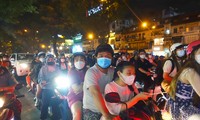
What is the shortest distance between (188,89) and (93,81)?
1.27 m

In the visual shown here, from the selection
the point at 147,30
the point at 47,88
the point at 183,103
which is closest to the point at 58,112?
the point at 47,88

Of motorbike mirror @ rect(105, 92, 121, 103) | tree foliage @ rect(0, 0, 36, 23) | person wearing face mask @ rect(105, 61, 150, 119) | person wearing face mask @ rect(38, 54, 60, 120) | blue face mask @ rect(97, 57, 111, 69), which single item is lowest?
person wearing face mask @ rect(38, 54, 60, 120)

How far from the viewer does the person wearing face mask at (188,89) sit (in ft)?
9.62

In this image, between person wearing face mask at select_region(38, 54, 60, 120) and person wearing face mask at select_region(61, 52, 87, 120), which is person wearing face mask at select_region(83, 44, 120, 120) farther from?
person wearing face mask at select_region(38, 54, 60, 120)

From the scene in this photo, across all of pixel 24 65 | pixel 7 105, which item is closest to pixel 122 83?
pixel 7 105

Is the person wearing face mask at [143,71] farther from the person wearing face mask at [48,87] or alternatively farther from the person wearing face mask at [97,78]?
the person wearing face mask at [97,78]

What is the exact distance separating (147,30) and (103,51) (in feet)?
190

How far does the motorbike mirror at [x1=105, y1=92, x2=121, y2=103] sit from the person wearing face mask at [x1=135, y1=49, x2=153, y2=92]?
14.9 ft

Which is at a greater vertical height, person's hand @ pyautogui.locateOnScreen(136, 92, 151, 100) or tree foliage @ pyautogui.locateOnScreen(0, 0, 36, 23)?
tree foliage @ pyautogui.locateOnScreen(0, 0, 36, 23)

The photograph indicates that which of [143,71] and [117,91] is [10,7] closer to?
[143,71]

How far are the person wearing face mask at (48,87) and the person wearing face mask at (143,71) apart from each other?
280 cm

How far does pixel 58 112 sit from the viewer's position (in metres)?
7.60

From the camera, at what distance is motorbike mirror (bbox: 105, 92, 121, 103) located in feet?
9.24

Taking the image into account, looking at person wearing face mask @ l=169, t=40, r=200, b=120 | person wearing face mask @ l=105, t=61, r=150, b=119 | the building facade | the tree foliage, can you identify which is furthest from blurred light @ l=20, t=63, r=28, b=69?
the building facade
